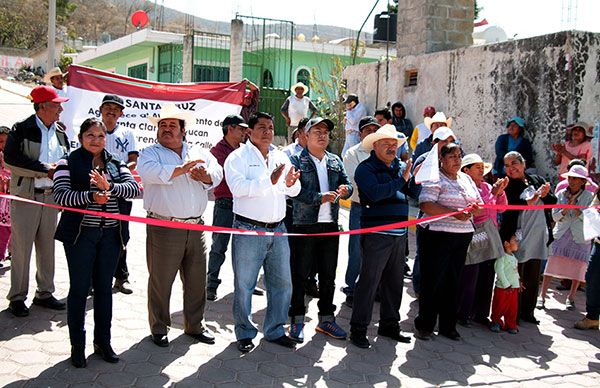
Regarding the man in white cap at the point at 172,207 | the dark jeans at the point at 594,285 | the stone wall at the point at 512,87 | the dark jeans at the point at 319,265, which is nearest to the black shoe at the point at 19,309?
the man in white cap at the point at 172,207

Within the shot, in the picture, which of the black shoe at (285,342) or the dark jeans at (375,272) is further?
the dark jeans at (375,272)

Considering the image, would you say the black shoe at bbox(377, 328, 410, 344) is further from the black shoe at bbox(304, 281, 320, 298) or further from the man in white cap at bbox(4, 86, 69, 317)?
the man in white cap at bbox(4, 86, 69, 317)

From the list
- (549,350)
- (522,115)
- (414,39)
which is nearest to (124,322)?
(549,350)

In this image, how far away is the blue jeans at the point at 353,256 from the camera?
7262mm

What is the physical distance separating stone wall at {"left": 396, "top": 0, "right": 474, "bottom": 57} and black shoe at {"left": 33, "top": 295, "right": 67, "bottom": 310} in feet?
29.7

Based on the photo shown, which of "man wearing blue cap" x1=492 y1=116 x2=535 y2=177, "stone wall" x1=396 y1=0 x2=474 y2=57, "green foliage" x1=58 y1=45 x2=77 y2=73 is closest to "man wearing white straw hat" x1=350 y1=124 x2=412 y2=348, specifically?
"man wearing blue cap" x1=492 y1=116 x2=535 y2=177

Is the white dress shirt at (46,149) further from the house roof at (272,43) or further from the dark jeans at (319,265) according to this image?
the house roof at (272,43)

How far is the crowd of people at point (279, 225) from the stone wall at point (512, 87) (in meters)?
2.63

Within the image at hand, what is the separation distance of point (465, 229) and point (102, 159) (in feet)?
11.0

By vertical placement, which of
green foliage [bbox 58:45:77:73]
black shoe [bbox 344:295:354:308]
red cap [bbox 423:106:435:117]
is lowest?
black shoe [bbox 344:295:354:308]

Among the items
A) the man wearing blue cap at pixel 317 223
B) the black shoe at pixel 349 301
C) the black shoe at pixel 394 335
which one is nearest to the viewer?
the man wearing blue cap at pixel 317 223

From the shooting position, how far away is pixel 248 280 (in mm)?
5691

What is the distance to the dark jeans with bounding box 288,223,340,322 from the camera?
6.17m

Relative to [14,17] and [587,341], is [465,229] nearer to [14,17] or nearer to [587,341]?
[587,341]
